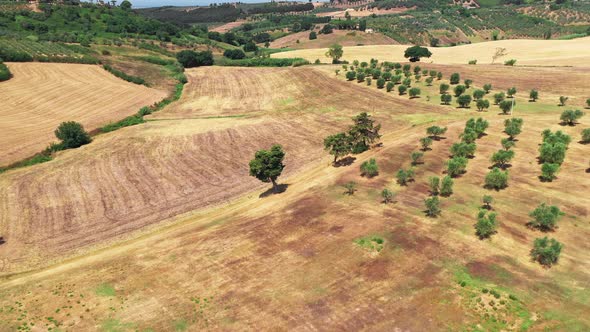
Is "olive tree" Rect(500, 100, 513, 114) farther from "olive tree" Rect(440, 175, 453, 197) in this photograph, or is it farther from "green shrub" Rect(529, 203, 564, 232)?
"green shrub" Rect(529, 203, 564, 232)

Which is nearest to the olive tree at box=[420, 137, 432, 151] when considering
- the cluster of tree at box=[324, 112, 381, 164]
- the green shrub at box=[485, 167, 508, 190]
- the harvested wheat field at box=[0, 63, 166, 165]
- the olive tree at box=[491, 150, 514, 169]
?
the cluster of tree at box=[324, 112, 381, 164]

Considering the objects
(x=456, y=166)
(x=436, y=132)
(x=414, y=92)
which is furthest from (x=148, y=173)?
(x=414, y=92)

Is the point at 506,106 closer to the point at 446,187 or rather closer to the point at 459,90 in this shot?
the point at 459,90

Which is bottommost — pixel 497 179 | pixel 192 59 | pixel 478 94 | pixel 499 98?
pixel 497 179

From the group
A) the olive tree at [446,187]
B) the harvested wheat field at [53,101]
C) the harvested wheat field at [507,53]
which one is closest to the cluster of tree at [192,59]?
the harvested wheat field at [53,101]

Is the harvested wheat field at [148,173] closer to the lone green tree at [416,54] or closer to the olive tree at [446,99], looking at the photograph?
the olive tree at [446,99]
